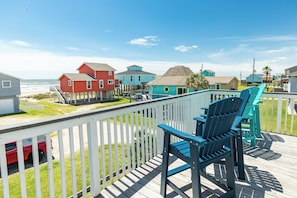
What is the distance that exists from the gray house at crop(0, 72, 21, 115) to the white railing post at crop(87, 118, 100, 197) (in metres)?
19.0

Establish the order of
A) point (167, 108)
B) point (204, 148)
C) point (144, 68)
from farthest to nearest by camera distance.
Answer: point (144, 68), point (167, 108), point (204, 148)

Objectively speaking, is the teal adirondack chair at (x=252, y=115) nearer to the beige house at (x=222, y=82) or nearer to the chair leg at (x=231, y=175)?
the chair leg at (x=231, y=175)

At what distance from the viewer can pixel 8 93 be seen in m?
16.3

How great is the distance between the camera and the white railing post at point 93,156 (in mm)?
1756

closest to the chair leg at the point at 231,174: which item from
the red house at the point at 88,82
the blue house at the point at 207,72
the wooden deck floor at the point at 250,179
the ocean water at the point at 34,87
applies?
the wooden deck floor at the point at 250,179

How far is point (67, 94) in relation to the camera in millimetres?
22781

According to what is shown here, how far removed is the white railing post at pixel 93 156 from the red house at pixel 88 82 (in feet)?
70.6

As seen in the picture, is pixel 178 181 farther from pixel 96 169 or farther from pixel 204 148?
pixel 96 169

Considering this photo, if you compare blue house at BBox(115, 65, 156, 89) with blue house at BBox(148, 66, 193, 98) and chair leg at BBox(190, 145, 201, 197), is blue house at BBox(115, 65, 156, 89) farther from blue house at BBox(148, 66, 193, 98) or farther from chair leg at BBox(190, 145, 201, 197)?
chair leg at BBox(190, 145, 201, 197)

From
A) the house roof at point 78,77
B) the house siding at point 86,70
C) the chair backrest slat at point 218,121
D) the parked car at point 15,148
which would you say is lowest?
the parked car at point 15,148

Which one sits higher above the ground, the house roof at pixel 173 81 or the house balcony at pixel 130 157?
the house roof at pixel 173 81

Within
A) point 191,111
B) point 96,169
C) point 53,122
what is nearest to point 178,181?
point 96,169

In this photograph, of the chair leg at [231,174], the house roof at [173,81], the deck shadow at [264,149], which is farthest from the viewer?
the house roof at [173,81]

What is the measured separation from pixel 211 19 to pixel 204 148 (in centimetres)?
1153
